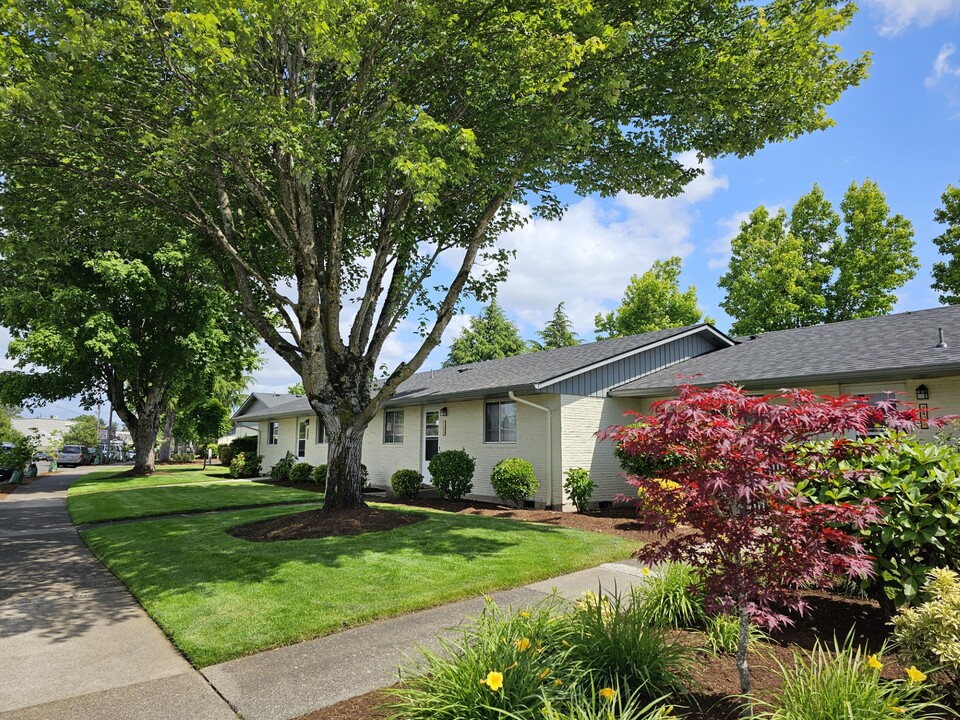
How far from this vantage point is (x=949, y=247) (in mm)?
24516

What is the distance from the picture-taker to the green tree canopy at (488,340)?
150 feet

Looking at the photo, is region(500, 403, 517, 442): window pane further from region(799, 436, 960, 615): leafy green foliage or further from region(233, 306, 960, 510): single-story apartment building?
region(799, 436, 960, 615): leafy green foliage

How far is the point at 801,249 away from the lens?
29219mm

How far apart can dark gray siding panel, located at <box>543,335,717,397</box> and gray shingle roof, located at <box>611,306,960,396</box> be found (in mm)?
253

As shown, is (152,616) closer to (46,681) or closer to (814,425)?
(46,681)

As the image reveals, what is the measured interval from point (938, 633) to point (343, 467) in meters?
9.16

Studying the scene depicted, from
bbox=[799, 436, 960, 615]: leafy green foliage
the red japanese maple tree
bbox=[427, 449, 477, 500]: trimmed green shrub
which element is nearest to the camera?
the red japanese maple tree

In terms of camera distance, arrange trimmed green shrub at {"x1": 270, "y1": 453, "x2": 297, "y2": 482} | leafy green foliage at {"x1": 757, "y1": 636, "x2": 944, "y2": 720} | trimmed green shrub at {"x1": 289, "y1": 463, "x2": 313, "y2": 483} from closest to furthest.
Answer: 1. leafy green foliage at {"x1": 757, "y1": 636, "x2": 944, "y2": 720}
2. trimmed green shrub at {"x1": 289, "y1": 463, "x2": 313, "y2": 483}
3. trimmed green shrub at {"x1": 270, "y1": 453, "x2": 297, "y2": 482}

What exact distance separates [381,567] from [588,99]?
8120mm

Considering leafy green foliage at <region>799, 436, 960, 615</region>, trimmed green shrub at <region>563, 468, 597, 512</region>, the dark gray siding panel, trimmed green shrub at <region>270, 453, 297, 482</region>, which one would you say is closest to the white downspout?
trimmed green shrub at <region>563, 468, 597, 512</region>

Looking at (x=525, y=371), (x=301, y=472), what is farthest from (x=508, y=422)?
(x=301, y=472)

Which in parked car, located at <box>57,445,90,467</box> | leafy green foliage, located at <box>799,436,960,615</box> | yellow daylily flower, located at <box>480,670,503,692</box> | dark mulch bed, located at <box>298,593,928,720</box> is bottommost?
parked car, located at <box>57,445,90,467</box>

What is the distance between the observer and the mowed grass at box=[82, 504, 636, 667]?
17.2 feet

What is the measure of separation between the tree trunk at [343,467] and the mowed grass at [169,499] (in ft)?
16.7
